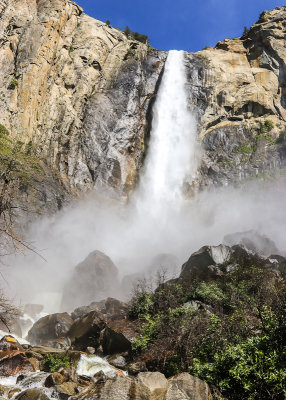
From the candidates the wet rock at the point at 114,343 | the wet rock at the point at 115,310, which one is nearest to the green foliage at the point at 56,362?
the wet rock at the point at 114,343

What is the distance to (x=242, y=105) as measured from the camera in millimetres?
47312

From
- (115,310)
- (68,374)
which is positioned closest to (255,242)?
(115,310)

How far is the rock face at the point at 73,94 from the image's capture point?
3550 centimetres

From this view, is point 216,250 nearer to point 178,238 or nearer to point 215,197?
point 178,238

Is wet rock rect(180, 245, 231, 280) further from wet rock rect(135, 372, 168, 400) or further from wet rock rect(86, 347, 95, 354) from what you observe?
wet rock rect(135, 372, 168, 400)

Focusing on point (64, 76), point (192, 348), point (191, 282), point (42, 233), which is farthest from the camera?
point (64, 76)

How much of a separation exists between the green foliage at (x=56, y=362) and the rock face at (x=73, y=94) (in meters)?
21.4

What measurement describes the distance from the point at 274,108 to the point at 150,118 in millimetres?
18440

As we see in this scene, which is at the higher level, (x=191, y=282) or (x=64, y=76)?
(x=64, y=76)

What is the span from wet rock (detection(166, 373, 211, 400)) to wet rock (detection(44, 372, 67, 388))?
4536mm

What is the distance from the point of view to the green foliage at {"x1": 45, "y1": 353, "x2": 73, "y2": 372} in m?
12.4

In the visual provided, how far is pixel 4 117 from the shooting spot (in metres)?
33.3

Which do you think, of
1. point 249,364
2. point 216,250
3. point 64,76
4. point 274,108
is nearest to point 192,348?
point 249,364

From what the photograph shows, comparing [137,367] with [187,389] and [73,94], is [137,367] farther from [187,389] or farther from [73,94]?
[73,94]
